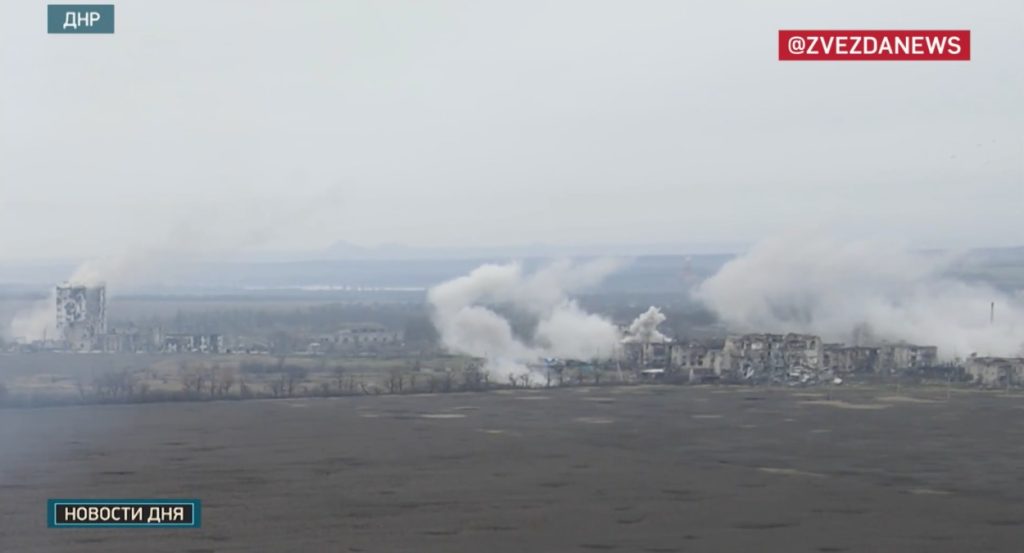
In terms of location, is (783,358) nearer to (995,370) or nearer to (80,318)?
(995,370)

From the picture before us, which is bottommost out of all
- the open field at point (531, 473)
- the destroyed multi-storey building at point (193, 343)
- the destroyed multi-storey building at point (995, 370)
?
the open field at point (531, 473)

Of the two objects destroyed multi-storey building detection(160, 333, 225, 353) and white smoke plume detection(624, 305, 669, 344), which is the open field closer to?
destroyed multi-storey building detection(160, 333, 225, 353)

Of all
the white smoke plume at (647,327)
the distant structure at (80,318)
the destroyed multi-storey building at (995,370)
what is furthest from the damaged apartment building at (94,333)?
the destroyed multi-storey building at (995,370)

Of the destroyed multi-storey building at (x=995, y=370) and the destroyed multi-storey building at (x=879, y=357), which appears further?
the destroyed multi-storey building at (x=879, y=357)

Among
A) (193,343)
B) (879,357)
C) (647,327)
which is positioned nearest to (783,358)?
(879,357)

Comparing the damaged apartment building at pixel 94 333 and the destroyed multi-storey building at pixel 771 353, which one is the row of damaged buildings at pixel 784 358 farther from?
the damaged apartment building at pixel 94 333

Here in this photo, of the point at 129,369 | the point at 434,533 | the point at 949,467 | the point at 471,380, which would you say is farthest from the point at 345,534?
the point at 471,380

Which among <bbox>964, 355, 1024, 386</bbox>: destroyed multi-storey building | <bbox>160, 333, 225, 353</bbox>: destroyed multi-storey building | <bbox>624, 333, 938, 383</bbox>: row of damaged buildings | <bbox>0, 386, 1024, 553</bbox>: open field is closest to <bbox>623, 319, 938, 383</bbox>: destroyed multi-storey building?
<bbox>624, 333, 938, 383</bbox>: row of damaged buildings
